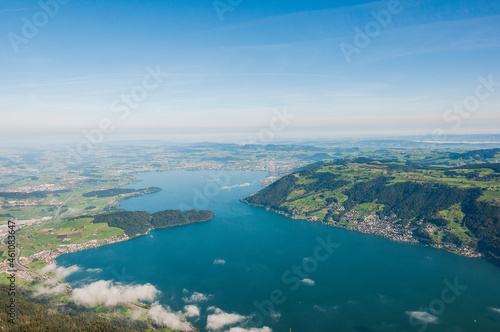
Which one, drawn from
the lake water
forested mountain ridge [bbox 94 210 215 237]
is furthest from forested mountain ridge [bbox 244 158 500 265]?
forested mountain ridge [bbox 94 210 215 237]

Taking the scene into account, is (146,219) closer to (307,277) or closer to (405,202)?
(307,277)

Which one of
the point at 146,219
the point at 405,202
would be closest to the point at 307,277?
the point at 405,202

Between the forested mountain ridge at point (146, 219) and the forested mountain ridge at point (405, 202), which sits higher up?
the forested mountain ridge at point (405, 202)

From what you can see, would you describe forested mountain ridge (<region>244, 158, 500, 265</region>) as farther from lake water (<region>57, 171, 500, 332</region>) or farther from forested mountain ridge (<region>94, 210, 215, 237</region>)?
forested mountain ridge (<region>94, 210, 215, 237</region>)

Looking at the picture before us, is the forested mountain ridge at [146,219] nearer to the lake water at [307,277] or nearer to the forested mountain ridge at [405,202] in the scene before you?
the lake water at [307,277]

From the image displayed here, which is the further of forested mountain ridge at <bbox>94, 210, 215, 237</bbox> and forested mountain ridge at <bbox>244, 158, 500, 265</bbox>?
forested mountain ridge at <bbox>94, 210, 215, 237</bbox>

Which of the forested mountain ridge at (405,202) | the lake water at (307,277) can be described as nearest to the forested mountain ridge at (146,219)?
the lake water at (307,277)
